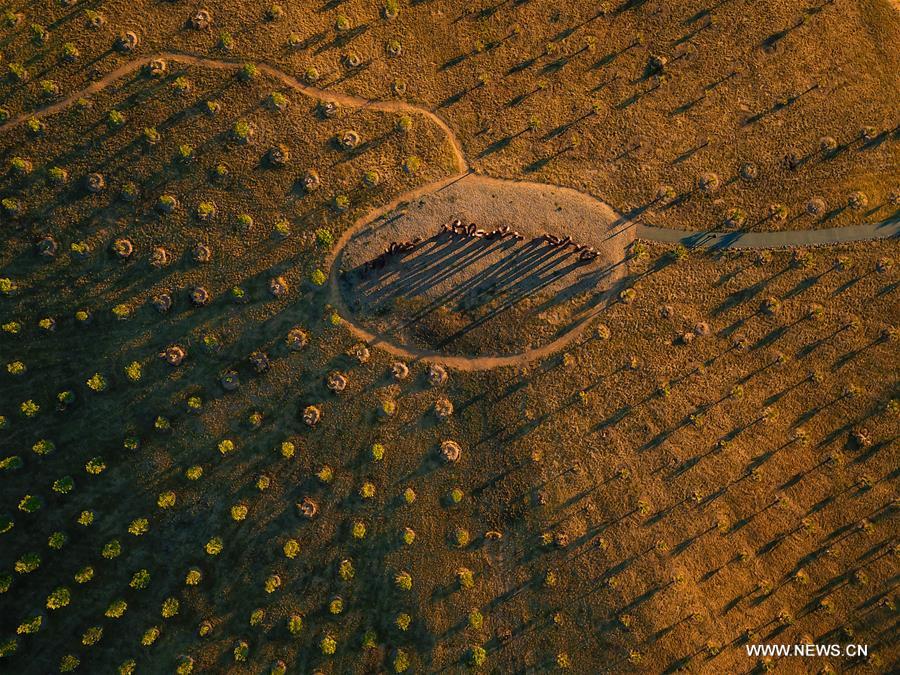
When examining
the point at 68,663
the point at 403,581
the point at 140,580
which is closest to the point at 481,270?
the point at 403,581

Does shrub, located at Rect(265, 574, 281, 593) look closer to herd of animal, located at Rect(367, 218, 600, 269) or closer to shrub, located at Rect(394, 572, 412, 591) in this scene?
shrub, located at Rect(394, 572, 412, 591)

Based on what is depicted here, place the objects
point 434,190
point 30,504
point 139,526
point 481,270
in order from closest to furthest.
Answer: point 139,526 < point 30,504 < point 481,270 < point 434,190

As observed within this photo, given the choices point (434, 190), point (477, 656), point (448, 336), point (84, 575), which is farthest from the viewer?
point (434, 190)

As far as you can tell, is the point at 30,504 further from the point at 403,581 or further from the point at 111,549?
the point at 403,581

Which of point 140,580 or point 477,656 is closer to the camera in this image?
point 140,580

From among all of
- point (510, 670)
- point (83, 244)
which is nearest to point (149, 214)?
point (83, 244)

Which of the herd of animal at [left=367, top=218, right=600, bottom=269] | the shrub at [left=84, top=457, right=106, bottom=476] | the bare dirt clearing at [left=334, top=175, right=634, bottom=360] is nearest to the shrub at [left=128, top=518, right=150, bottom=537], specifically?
the shrub at [left=84, top=457, right=106, bottom=476]

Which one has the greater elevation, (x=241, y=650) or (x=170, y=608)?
(x=170, y=608)

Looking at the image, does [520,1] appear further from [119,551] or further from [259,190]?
[119,551]
